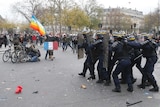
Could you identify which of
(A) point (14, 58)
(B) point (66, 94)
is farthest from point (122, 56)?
(A) point (14, 58)

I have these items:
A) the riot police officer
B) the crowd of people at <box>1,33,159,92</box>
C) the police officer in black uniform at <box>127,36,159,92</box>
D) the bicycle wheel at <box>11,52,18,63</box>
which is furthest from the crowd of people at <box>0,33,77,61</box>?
the police officer in black uniform at <box>127,36,159,92</box>

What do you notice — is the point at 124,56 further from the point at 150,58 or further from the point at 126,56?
the point at 150,58

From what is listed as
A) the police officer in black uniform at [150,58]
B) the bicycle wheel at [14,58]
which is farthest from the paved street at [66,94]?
the bicycle wheel at [14,58]

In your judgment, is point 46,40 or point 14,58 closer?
point 14,58

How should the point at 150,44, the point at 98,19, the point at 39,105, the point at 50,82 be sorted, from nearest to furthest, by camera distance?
the point at 39,105
the point at 150,44
the point at 50,82
the point at 98,19

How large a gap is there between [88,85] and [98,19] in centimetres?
6232

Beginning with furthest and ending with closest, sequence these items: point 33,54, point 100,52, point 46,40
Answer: point 46,40 → point 33,54 → point 100,52

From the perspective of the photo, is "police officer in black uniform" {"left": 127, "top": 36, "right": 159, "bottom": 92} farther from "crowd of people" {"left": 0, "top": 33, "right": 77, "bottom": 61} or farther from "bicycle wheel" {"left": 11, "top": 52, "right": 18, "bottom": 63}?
"crowd of people" {"left": 0, "top": 33, "right": 77, "bottom": 61}

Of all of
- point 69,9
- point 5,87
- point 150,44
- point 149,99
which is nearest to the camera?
point 149,99

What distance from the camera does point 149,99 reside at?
685cm

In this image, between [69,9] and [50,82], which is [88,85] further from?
[69,9]

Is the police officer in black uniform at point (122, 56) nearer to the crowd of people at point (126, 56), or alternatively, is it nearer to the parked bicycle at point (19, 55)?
the crowd of people at point (126, 56)

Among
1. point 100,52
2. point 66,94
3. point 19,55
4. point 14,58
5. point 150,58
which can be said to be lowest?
point 66,94

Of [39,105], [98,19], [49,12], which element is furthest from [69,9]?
[39,105]
